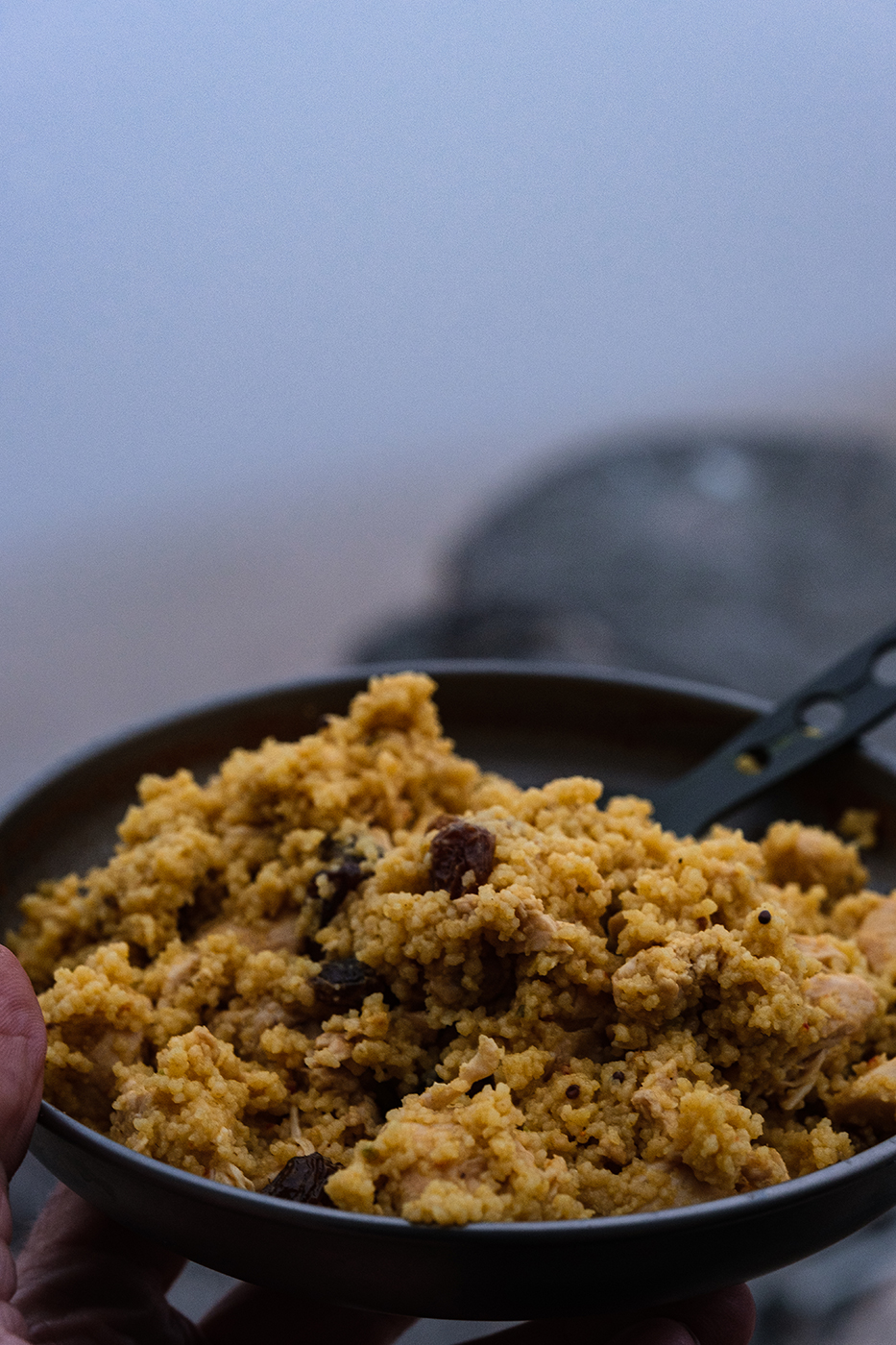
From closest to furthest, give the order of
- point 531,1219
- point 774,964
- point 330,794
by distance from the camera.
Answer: point 531,1219 < point 774,964 < point 330,794

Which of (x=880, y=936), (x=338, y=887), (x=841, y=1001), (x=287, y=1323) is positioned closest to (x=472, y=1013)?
(x=338, y=887)

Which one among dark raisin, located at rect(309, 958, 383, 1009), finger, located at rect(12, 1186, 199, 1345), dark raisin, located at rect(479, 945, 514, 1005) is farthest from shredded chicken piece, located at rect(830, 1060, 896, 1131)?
finger, located at rect(12, 1186, 199, 1345)

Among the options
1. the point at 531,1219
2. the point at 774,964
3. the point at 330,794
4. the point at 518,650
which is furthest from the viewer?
the point at 518,650

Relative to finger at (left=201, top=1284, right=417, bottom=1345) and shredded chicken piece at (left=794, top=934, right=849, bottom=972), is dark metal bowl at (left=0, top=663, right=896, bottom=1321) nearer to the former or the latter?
shredded chicken piece at (left=794, top=934, right=849, bottom=972)

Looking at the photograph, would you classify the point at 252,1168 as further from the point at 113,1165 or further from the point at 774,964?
the point at 774,964

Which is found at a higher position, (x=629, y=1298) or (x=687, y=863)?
(x=687, y=863)

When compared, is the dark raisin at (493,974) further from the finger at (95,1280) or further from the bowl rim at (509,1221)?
the finger at (95,1280)

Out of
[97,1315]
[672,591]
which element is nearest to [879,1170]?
[97,1315]

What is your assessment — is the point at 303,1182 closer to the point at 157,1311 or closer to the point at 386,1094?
the point at 386,1094
